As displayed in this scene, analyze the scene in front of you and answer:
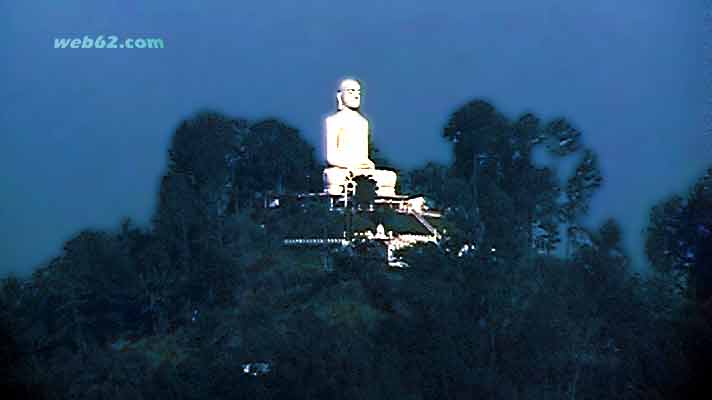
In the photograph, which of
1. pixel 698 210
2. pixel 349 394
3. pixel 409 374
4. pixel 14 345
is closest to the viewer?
pixel 14 345

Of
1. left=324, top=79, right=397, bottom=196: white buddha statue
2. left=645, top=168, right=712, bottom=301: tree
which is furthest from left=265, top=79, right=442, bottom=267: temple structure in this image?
left=645, top=168, right=712, bottom=301: tree

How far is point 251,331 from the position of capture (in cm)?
1909

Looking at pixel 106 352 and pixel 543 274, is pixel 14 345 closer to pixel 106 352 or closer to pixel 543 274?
pixel 106 352

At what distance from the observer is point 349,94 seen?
3144 centimetres

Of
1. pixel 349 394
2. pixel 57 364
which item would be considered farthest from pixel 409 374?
pixel 57 364

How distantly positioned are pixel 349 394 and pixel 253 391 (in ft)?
3.71

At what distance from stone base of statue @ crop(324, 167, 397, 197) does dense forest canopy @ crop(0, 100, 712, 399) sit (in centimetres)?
58

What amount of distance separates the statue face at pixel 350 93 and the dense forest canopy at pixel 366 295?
5.79 feet

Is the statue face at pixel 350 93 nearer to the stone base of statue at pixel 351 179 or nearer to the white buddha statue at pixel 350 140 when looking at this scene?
the white buddha statue at pixel 350 140

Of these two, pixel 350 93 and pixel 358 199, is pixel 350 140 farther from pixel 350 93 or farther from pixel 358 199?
pixel 358 199

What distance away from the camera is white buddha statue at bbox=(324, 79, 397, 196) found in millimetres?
30578

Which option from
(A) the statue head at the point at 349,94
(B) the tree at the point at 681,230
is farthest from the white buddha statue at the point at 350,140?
(B) the tree at the point at 681,230

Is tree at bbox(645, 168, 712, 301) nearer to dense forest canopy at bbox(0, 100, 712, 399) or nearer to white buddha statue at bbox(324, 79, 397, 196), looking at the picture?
dense forest canopy at bbox(0, 100, 712, 399)

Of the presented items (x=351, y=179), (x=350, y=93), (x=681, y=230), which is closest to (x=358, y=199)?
(x=351, y=179)
